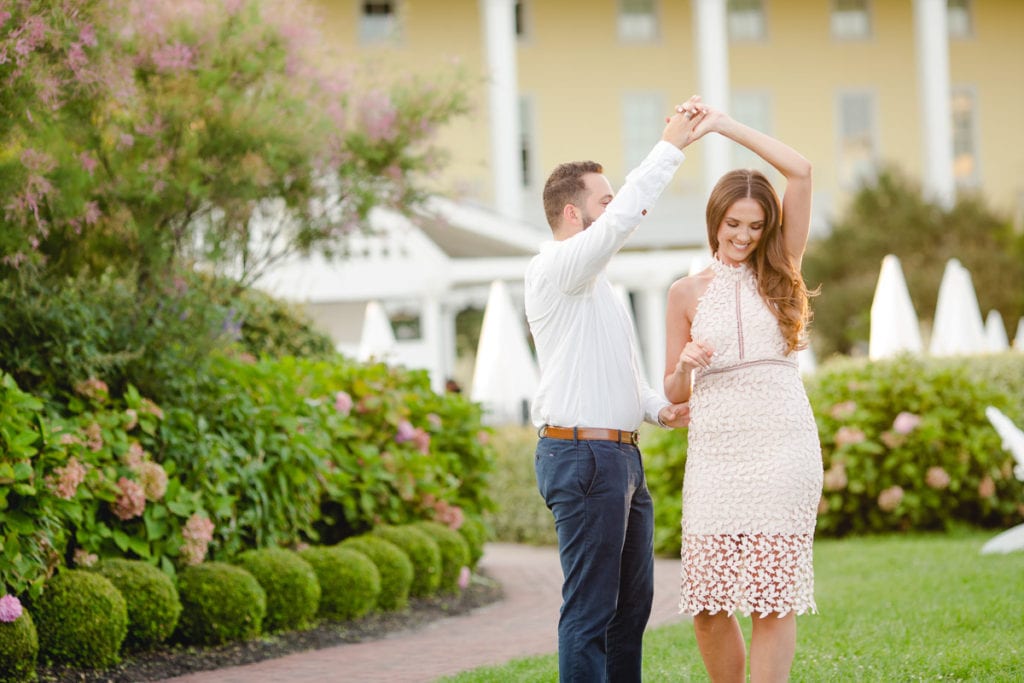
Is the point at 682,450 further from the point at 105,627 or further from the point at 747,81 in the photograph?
the point at 747,81

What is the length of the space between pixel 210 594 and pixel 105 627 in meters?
0.73

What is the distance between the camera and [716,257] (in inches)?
179

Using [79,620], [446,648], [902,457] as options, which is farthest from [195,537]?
[902,457]

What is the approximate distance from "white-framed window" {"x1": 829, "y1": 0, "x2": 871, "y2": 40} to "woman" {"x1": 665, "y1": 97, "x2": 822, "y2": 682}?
26858 mm

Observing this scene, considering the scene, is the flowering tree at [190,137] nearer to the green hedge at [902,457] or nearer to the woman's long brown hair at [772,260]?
the woman's long brown hair at [772,260]

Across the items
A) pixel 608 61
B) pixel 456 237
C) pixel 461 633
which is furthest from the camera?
pixel 608 61

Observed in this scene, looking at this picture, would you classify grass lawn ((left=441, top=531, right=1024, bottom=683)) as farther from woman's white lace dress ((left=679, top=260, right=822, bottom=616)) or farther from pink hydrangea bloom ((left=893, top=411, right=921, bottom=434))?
pink hydrangea bloom ((left=893, top=411, right=921, bottom=434))

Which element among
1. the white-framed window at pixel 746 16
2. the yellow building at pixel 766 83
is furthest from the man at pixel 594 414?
the white-framed window at pixel 746 16

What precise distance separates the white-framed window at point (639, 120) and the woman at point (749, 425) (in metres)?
24.4

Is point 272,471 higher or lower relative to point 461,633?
higher

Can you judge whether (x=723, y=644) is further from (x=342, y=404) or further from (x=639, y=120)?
(x=639, y=120)

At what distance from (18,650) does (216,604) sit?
47.0 inches

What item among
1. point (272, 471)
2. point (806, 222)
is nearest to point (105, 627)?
point (272, 471)

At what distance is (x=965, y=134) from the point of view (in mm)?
30453
